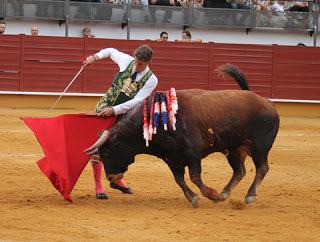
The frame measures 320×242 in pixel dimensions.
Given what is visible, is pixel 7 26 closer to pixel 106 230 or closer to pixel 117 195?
pixel 117 195

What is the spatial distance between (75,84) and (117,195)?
9.59 m

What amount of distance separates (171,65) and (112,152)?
35.8 ft

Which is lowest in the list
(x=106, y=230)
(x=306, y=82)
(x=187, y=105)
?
(x=306, y=82)

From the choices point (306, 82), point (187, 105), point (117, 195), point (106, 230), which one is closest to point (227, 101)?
point (187, 105)

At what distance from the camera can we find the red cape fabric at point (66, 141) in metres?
7.21

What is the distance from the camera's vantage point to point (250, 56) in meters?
18.3

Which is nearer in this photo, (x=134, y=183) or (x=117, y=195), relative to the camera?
(x=117, y=195)

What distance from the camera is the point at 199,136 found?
699 cm

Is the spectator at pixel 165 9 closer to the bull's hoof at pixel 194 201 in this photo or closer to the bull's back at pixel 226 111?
the bull's back at pixel 226 111

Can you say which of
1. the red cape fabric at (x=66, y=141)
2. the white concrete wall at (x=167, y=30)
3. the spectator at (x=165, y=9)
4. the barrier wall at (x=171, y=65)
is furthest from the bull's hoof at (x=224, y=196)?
the spectator at (x=165, y=9)

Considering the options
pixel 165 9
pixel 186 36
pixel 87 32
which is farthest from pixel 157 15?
pixel 87 32

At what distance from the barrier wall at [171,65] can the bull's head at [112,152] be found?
989 centimetres

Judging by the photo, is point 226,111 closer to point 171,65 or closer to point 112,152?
point 112,152

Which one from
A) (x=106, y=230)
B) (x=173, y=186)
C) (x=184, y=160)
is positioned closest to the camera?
(x=106, y=230)
